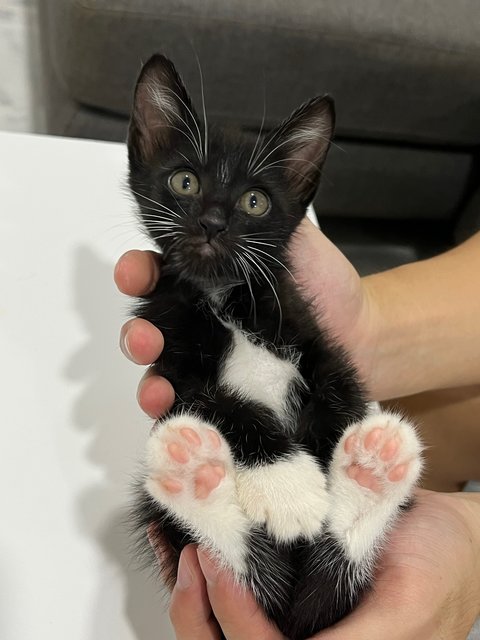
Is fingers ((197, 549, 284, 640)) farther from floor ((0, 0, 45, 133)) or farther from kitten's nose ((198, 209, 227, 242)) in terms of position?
floor ((0, 0, 45, 133))

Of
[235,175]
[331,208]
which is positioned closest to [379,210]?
[331,208]

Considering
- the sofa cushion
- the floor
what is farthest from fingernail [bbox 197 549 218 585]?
the floor

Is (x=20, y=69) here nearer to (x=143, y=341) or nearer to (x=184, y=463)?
(x=143, y=341)

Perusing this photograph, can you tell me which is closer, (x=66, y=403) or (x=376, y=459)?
(x=376, y=459)

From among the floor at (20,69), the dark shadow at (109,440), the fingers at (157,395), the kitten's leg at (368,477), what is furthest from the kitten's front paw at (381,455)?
the floor at (20,69)

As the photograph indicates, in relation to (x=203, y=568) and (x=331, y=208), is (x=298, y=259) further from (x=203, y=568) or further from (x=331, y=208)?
(x=331, y=208)

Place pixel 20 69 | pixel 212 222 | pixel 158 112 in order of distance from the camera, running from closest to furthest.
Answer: pixel 212 222 < pixel 158 112 < pixel 20 69

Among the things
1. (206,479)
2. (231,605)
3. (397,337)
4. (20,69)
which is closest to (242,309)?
(206,479)
